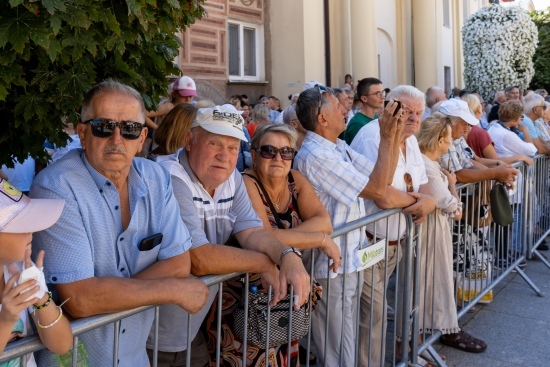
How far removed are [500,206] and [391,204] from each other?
217 centimetres

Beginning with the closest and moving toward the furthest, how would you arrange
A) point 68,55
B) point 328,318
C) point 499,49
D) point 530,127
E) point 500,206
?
point 68,55 < point 328,318 < point 500,206 < point 530,127 < point 499,49

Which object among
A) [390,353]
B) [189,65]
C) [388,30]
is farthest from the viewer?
[388,30]

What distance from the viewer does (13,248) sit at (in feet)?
6.03

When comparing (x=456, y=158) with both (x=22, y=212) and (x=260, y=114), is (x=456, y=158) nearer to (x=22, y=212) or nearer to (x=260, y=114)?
(x=260, y=114)

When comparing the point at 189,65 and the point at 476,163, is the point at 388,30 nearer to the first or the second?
the point at 189,65

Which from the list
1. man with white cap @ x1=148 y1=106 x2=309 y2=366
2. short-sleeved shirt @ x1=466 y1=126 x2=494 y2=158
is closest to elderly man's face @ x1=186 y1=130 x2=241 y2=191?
man with white cap @ x1=148 y1=106 x2=309 y2=366

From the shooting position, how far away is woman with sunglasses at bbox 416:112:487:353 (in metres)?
4.61

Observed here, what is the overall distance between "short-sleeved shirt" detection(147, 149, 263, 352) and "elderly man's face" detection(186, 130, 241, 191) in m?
0.04

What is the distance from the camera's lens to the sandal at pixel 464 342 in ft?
16.0

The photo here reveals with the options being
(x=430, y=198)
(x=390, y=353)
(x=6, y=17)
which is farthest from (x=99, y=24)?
(x=390, y=353)

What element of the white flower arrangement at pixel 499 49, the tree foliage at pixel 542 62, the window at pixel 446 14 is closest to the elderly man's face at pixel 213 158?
the white flower arrangement at pixel 499 49

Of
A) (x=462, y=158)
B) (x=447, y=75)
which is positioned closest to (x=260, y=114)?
(x=462, y=158)

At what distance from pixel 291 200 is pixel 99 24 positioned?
5.30 ft

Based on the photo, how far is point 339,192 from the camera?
3.74 metres
